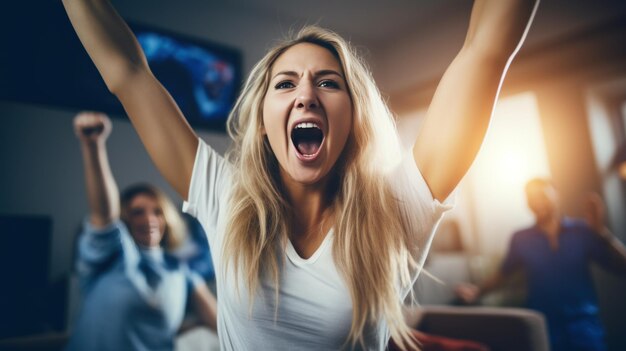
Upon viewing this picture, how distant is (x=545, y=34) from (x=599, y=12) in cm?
20

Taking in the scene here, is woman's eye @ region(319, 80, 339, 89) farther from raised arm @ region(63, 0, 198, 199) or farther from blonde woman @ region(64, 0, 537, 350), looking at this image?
raised arm @ region(63, 0, 198, 199)

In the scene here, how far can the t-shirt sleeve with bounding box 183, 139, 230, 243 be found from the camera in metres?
0.41

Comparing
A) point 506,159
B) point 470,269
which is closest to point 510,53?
point 470,269

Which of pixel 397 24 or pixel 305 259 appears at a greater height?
pixel 397 24

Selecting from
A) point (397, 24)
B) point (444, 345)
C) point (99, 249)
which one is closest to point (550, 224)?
point (444, 345)

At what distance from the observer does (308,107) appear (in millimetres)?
373

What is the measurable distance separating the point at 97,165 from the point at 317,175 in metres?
0.37

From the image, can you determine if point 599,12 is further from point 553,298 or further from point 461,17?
point 553,298

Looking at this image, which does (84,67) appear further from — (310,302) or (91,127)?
(310,302)

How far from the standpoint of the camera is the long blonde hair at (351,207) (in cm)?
35

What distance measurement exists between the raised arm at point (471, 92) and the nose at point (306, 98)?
11 cm

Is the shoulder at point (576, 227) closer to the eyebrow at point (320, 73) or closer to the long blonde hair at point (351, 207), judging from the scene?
the long blonde hair at point (351, 207)

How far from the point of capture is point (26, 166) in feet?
4.41

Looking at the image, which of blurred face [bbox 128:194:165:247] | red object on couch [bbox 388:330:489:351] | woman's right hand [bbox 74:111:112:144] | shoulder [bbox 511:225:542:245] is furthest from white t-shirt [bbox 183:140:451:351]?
shoulder [bbox 511:225:542:245]
